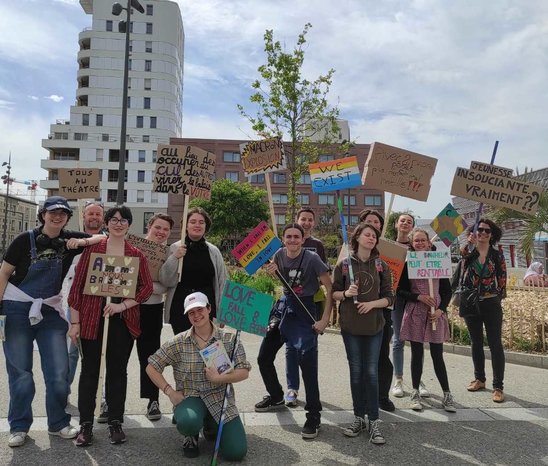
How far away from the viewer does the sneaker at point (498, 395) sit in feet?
16.7

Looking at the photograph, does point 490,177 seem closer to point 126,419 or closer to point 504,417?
point 504,417

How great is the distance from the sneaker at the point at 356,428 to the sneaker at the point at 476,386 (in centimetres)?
199

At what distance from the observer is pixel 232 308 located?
156 inches

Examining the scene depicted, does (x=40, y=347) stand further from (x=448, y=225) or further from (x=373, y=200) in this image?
(x=373, y=200)

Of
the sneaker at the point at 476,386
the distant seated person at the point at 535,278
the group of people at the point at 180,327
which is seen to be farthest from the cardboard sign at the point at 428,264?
the distant seated person at the point at 535,278

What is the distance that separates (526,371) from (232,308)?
493 centimetres

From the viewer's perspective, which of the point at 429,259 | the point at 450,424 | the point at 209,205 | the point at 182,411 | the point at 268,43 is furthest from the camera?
the point at 209,205

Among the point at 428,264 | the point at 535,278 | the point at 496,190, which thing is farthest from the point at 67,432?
the point at 535,278

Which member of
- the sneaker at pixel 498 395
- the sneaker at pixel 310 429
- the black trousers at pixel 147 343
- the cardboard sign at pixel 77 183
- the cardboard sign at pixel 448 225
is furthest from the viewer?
the cardboard sign at pixel 77 183

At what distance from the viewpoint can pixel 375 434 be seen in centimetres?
395

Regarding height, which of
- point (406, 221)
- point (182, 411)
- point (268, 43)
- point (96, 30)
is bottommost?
point (182, 411)

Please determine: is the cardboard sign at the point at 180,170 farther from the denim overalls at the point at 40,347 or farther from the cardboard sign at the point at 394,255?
the cardboard sign at the point at 394,255

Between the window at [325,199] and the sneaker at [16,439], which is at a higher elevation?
the window at [325,199]

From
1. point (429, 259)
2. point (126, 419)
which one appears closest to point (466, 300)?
point (429, 259)
